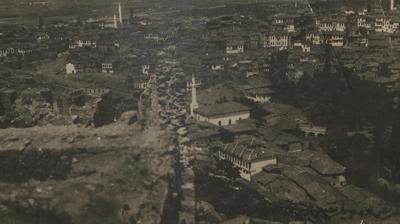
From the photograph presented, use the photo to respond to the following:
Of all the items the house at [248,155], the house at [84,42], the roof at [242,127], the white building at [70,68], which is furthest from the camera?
the house at [84,42]

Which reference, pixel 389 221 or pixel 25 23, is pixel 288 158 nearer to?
pixel 389 221

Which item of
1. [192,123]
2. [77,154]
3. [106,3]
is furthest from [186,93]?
[106,3]

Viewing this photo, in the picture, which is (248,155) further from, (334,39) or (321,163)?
(334,39)

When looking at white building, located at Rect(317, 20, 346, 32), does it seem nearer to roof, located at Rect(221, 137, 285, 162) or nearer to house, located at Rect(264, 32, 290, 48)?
house, located at Rect(264, 32, 290, 48)

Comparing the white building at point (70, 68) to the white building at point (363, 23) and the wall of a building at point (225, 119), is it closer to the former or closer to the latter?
the wall of a building at point (225, 119)

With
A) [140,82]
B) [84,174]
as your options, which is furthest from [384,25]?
[84,174]

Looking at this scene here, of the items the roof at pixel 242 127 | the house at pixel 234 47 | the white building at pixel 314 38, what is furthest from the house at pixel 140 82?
the white building at pixel 314 38

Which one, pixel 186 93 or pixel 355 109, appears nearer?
pixel 355 109
